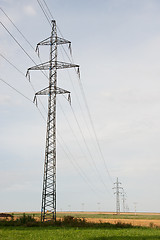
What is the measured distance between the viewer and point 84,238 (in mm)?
22781

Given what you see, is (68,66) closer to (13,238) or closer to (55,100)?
(55,100)

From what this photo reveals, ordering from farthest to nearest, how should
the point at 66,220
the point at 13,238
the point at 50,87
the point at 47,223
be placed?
the point at 50,87 → the point at 66,220 → the point at 47,223 → the point at 13,238

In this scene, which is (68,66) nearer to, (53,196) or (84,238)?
(53,196)

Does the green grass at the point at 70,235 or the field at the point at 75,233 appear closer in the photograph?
the green grass at the point at 70,235

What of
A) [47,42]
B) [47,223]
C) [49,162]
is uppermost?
[47,42]

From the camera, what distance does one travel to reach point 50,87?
3934 centimetres

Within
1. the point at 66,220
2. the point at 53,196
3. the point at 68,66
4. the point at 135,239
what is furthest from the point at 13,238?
the point at 68,66

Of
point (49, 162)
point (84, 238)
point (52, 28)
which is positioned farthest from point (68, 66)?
point (84, 238)

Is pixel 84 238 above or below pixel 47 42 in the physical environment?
below

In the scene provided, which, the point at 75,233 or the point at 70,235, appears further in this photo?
the point at 75,233

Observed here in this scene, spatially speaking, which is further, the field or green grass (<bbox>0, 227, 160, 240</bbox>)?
the field

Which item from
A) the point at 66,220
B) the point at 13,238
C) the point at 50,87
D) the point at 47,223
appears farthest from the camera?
the point at 50,87

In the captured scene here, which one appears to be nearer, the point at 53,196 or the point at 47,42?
the point at 53,196

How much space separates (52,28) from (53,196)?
23.5 metres
